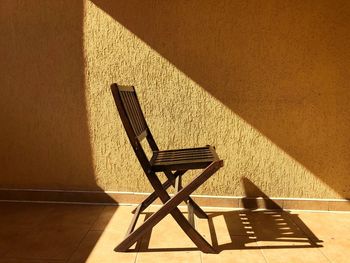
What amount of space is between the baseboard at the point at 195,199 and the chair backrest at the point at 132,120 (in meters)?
0.59

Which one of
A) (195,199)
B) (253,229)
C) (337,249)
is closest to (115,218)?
(195,199)

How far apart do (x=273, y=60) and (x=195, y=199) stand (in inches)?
48.0

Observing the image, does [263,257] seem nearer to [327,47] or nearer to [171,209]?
[171,209]

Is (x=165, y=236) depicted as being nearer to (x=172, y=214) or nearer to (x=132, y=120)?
(x=172, y=214)

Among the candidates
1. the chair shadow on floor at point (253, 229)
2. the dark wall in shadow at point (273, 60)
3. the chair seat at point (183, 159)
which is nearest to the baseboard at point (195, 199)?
the chair shadow on floor at point (253, 229)

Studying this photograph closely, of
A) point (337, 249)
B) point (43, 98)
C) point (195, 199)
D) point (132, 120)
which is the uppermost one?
point (43, 98)

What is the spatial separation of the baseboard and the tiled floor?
6cm

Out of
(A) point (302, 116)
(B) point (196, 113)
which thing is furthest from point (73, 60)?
(A) point (302, 116)

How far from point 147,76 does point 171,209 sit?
3.68 ft

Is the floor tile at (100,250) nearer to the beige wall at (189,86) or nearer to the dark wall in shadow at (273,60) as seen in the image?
the beige wall at (189,86)

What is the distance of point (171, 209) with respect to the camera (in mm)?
2020

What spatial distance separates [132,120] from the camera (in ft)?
6.92

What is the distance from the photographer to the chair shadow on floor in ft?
7.24

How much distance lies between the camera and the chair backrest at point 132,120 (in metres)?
1.94
